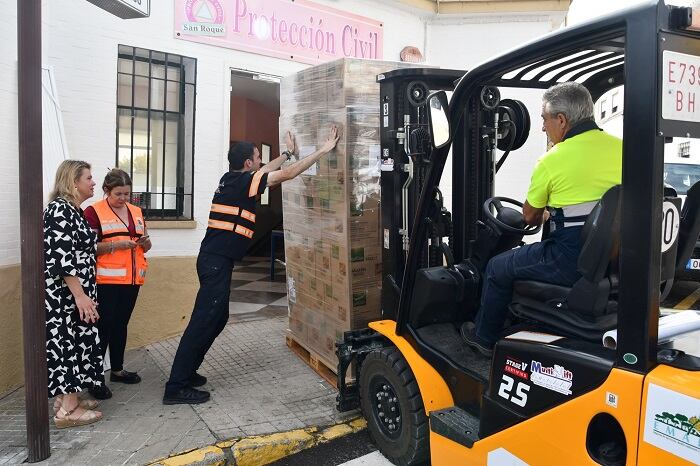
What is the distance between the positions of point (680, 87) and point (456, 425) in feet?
6.00

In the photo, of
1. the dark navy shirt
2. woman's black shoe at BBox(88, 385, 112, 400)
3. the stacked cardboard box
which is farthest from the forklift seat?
woman's black shoe at BBox(88, 385, 112, 400)

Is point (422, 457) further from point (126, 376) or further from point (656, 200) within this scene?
point (126, 376)

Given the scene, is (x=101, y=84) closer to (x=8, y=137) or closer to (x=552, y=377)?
(x=8, y=137)

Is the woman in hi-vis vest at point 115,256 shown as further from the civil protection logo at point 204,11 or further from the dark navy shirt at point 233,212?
the civil protection logo at point 204,11

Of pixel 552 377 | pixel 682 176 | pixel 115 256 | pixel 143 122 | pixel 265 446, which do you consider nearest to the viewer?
pixel 552 377

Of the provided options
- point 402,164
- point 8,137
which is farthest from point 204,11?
point 402,164

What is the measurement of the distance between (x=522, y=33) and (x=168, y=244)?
612cm

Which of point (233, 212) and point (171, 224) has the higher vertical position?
point (233, 212)

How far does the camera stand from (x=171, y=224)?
5.89m

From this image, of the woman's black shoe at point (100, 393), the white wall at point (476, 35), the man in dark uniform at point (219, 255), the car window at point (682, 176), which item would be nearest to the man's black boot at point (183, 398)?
the man in dark uniform at point (219, 255)

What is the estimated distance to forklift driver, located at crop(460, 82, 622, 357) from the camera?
251 cm

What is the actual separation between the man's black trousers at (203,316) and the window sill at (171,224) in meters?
1.69

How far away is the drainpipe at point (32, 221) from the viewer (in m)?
3.24

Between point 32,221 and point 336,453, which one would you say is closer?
point 32,221
